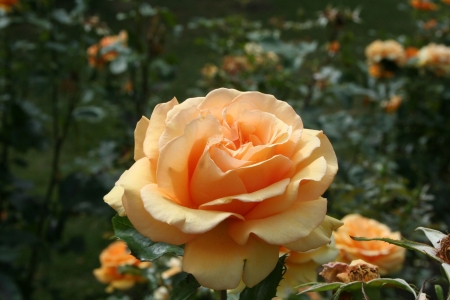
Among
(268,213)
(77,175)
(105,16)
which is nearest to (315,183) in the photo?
(268,213)

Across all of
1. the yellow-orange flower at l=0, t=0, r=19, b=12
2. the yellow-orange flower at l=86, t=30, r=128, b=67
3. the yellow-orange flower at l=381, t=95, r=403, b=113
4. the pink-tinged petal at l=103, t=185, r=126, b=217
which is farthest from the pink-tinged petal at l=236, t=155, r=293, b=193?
the yellow-orange flower at l=381, t=95, r=403, b=113

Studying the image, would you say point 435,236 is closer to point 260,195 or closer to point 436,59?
point 260,195

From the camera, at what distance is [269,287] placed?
47 cm

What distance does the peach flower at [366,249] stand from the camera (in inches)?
27.0

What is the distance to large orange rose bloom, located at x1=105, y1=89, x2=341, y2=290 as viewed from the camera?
42cm

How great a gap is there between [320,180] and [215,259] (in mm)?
111

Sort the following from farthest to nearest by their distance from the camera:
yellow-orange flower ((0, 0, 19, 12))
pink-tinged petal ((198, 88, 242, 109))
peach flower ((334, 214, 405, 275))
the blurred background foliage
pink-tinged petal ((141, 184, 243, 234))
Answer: yellow-orange flower ((0, 0, 19, 12)), the blurred background foliage, peach flower ((334, 214, 405, 275)), pink-tinged petal ((198, 88, 242, 109)), pink-tinged petal ((141, 184, 243, 234))

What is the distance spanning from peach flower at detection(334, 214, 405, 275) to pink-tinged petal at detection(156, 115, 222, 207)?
11.5 inches

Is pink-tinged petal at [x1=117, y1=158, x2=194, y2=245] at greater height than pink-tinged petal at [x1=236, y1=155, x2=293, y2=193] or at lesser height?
lesser

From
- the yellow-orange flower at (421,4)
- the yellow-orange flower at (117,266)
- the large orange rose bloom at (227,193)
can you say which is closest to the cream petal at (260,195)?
the large orange rose bloom at (227,193)

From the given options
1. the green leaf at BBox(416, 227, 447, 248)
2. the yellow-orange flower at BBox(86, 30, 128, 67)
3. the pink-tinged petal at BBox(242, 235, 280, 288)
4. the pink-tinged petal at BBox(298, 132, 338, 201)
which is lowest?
the yellow-orange flower at BBox(86, 30, 128, 67)

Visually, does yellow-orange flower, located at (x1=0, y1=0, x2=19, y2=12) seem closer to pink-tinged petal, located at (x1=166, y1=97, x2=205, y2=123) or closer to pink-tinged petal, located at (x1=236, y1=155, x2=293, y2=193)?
pink-tinged petal, located at (x1=166, y1=97, x2=205, y2=123)

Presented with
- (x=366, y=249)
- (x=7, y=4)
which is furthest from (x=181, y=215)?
(x=7, y=4)

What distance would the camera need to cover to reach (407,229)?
1.29m
